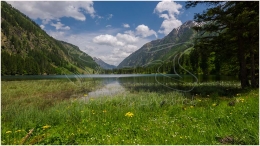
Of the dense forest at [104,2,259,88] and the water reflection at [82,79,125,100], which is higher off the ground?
the dense forest at [104,2,259,88]

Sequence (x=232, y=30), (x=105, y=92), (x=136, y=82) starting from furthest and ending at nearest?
1. (x=136, y=82)
2. (x=105, y=92)
3. (x=232, y=30)

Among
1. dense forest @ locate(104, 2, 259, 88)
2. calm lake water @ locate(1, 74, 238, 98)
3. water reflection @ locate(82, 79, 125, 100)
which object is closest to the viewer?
dense forest @ locate(104, 2, 259, 88)

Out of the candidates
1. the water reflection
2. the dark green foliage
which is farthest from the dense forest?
the water reflection

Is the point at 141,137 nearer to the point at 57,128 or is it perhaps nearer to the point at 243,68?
the point at 57,128

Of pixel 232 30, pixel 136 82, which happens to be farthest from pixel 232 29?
pixel 136 82

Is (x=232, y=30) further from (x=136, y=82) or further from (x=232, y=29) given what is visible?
(x=136, y=82)

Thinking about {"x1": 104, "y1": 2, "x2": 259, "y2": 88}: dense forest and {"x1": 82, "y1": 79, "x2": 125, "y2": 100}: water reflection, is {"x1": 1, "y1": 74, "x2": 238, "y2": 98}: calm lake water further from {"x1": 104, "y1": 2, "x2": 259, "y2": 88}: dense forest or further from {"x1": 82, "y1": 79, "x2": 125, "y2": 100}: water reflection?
{"x1": 104, "y1": 2, "x2": 259, "y2": 88}: dense forest

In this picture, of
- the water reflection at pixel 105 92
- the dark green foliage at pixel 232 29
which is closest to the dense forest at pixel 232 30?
the dark green foliage at pixel 232 29

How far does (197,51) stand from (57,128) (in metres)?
16.1

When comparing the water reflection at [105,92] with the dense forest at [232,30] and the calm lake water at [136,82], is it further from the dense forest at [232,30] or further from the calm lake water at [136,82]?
the dense forest at [232,30]

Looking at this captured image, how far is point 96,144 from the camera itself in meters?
5.05

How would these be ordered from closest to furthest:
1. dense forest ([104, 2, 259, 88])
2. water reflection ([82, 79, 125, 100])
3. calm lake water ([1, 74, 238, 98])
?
dense forest ([104, 2, 259, 88]) → water reflection ([82, 79, 125, 100]) → calm lake water ([1, 74, 238, 98])

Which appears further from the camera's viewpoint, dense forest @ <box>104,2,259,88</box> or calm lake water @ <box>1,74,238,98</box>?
calm lake water @ <box>1,74,238,98</box>

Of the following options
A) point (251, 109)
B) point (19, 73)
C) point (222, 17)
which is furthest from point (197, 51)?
point (19, 73)
